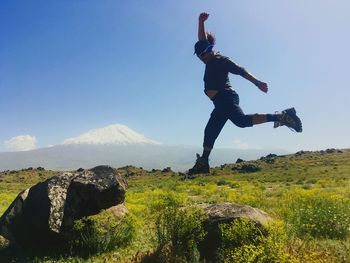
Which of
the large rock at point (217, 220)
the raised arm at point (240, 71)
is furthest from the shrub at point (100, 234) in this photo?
the raised arm at point (240, 71)

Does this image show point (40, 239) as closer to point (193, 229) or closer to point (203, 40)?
point (193, 229)

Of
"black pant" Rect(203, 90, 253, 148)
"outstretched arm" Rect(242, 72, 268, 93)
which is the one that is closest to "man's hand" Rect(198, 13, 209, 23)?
"outstretched arm" Rect(242, 72, 268, 93)

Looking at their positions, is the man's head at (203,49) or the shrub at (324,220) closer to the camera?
the man's head at (203,49)

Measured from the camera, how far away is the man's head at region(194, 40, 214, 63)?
27.5 ft

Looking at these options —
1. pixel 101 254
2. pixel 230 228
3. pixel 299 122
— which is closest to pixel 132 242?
pixel 101 254

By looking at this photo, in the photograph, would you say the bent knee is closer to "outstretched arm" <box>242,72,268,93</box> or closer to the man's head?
"outstretched arm" <box>242,72,268,93</box>

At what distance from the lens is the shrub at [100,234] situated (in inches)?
500

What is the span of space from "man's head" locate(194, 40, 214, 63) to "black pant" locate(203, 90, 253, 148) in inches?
30.8

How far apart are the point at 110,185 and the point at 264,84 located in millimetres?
7551

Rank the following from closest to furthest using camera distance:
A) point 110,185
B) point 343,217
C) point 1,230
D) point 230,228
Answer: point 230,228
point 343,217
point 1,230
point 110,185

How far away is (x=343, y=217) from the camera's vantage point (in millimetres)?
12398

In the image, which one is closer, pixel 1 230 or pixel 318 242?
pixel 318 242

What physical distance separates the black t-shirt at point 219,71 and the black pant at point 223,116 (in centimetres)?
24

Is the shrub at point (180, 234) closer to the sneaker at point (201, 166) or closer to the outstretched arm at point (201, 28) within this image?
the sneaker at point (201, 166)
